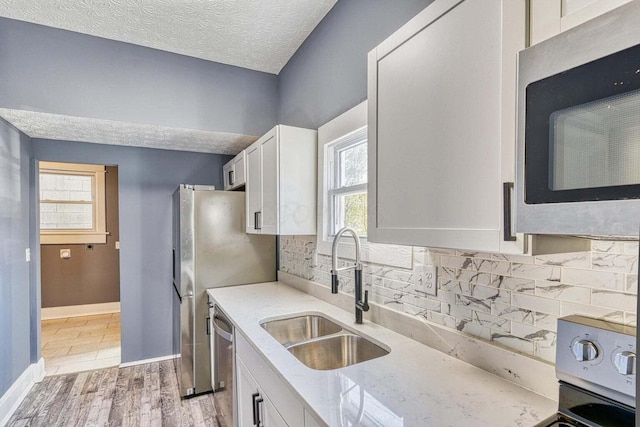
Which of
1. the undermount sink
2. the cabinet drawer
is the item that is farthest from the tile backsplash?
the cabinet drawer

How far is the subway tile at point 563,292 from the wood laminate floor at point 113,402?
2.17 m

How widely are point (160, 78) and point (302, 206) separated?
1.52 meters

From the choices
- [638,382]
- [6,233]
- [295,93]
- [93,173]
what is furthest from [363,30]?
[93,173]

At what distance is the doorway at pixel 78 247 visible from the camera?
15.2 ft

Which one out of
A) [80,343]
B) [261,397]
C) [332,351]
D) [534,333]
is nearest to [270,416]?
[261,397]

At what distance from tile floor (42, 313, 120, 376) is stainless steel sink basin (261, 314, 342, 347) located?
2353 millimetres

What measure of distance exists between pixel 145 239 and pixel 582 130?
3.52m

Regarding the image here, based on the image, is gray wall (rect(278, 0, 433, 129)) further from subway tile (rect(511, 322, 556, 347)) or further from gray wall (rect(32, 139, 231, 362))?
gray wall (rect(32, 139, 231, 362))

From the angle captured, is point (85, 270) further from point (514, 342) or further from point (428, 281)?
point (514, 342)

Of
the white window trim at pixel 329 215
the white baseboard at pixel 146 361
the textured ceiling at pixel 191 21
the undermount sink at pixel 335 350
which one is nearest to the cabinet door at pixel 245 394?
the undermount sink at pixel 335 350

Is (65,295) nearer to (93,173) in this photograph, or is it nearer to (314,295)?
(93,173)

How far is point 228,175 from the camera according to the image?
3387 mm

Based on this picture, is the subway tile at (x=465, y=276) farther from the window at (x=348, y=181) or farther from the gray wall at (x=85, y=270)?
the gray wall at (x=85, y=270)

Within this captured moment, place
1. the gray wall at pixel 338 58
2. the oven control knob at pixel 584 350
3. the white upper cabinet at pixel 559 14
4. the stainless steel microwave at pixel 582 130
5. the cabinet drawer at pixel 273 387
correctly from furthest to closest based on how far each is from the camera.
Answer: the gray wall at pixel 338 58 → the cabinet drawer at pixel 273 387 → the oven control knob at pixel 584 350 → the white upper cabinet at pixel 559 14 → the stainless steel microwave at pixel 582 130
